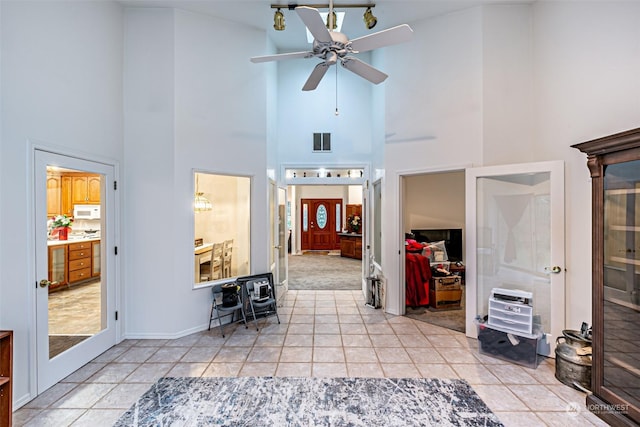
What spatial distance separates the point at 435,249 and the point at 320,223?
21.1 feet

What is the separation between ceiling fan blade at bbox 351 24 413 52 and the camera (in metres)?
2.29

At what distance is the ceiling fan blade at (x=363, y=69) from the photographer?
2.76 meters

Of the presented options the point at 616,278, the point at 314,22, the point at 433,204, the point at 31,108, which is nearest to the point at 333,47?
the point at 314,22

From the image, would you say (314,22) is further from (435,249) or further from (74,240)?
(435,249)

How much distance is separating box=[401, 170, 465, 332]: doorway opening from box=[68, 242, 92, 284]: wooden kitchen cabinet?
373cm

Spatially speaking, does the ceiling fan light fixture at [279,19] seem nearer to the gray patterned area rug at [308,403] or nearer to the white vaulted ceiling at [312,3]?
the white vaulted ceiling at [312,3]

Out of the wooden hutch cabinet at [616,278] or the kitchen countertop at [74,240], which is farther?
the kitchen countertop at [74,240]

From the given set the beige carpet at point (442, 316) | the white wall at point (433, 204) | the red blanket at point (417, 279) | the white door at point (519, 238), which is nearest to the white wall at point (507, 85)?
the white door at point (519, 238)

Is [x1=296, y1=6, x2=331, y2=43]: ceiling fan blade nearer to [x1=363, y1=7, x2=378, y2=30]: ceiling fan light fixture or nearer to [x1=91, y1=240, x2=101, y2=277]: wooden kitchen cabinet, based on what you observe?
[x1=363, y1=7, x2=378, y2=30]: ceiling fan light fixture

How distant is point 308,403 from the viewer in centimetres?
223

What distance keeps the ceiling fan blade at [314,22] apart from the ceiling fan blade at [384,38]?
0.28 m

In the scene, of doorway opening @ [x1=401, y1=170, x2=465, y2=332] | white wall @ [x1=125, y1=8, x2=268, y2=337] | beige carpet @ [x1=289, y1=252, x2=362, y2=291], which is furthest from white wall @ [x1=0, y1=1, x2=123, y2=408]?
beige carpet @ [x1=289, y1=252, x2=362, y2=291]

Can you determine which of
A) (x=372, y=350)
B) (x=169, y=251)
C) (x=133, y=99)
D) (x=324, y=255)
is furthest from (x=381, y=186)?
(x=324, y=255)

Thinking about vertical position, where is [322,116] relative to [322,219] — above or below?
above
